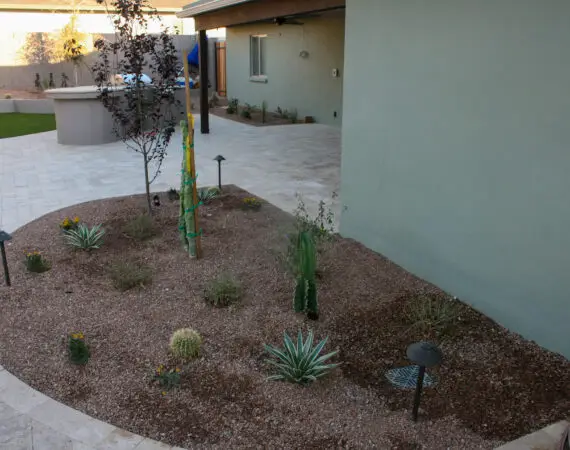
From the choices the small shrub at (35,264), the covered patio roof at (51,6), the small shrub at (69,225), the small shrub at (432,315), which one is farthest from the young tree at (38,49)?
the small shrub at (432,315)

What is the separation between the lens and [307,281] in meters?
4.59

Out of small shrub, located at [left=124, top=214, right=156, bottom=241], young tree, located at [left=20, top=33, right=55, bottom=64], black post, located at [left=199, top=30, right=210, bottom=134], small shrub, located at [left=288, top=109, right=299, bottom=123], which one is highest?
young tree, located at [left=20, top=33, right=55, bottom=64]

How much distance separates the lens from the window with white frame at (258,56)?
19.2 m

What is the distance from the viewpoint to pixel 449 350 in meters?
4.32

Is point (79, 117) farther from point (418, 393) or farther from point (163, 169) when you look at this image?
point (418, 393)

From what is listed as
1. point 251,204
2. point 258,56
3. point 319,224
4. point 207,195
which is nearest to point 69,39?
point 258,56

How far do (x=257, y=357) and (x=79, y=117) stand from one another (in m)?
10.3

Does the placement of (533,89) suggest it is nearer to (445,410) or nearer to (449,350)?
(449,350)

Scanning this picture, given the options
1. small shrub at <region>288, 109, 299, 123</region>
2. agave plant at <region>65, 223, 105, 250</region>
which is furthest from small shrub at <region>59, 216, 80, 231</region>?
small shrub at <region>288, 109, 299, 123</region>

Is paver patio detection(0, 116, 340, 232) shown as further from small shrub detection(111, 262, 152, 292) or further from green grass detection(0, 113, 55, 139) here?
small shrub detection(111, 262, 152, 292)

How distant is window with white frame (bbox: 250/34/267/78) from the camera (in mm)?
19219

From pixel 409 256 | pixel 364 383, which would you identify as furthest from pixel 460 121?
pixel 364 383

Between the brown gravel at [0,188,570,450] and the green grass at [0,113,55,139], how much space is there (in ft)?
33.3

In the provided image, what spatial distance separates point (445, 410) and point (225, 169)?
7446 millimetres
